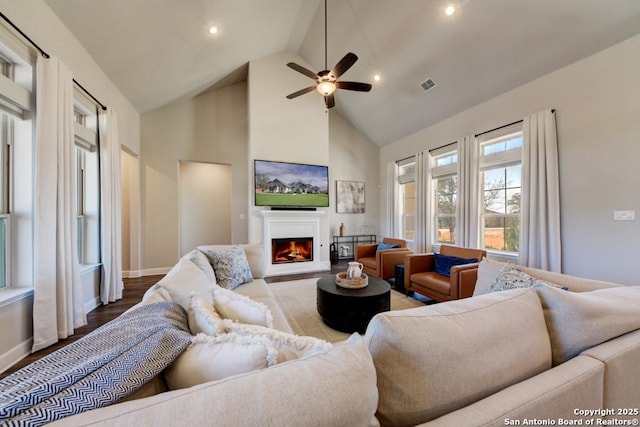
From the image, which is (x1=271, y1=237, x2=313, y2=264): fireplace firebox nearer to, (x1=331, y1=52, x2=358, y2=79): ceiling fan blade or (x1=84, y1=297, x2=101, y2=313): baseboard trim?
(x1=84, y1=297, x2=101, y2=313): baseboard trim

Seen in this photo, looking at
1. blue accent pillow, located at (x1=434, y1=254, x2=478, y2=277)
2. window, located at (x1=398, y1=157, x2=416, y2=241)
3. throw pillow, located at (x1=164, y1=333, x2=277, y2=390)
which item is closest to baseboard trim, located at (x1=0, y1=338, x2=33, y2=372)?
throw pillow, located at (x1=164, y1=333, x2=277, y2=390)

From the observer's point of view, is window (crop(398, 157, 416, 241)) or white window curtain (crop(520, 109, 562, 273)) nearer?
white window curtain (crop(520, 109, 562, 273))

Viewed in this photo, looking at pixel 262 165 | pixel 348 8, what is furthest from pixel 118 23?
pixel 348 8

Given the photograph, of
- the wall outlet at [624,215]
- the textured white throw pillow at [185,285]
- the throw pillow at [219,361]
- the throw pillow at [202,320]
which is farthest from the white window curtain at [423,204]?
the throw pillow at [219,361]

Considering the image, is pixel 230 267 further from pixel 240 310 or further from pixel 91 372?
pixel 91 372

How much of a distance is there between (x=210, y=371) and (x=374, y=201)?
6.18m

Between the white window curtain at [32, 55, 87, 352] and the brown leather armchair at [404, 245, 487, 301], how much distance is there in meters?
3.79

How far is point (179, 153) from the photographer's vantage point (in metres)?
4.80

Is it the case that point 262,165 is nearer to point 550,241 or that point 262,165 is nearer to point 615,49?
point 550,241

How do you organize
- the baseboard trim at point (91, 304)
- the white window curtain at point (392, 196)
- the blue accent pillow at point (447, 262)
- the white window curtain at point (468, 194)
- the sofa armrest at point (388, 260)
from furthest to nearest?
the white window curtain at point (392, 196), the white window curtain at point (468, 194), the sofa armrest at point (388, 260), the blue accent pillow at point (447, 262), the baseboard trim at point (91, 304)

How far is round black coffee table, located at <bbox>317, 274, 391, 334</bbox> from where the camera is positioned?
2312 mm

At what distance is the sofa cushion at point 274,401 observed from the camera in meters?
0.45

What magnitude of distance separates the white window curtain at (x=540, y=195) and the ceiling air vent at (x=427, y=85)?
1.47 metres

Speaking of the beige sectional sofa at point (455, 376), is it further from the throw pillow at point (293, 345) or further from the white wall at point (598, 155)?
the white wall at point (598, 155)
